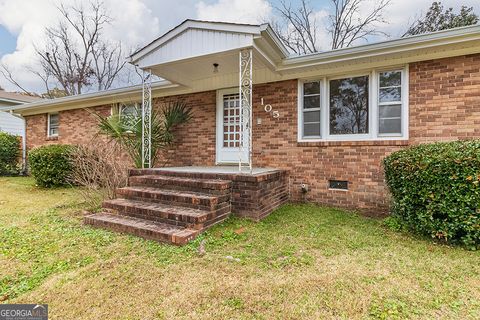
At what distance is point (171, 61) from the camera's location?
216 inches

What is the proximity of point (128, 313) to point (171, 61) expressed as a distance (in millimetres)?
4721

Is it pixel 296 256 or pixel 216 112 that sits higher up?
pixel 216 112

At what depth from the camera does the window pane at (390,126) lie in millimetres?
5297

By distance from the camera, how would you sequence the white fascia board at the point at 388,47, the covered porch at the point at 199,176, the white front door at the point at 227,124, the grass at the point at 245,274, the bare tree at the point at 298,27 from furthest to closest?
the bare tree at the point at 298,27, the white front door at the point at 227,124, the white fascia board at the point at 388,47, the covered porch at the point at 199,176, the grass at the point at 245,274

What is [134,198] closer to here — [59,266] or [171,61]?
[59,266]

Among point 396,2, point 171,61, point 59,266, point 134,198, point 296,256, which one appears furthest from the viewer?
point 396,2

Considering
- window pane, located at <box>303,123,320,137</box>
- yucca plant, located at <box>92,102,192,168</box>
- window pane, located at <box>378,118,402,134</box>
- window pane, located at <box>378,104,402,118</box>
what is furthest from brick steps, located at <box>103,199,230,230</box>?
window pane, located at <box>378,104,402,118</box>

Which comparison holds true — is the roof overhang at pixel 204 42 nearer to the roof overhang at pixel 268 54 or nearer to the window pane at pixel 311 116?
the roof overhang at pixel 268 54

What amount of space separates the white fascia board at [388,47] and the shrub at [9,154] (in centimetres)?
1253

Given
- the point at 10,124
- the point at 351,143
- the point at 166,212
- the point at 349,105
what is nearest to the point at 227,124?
the point at 349,105

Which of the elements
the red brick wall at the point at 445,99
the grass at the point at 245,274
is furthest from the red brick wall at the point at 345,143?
the grass at the point at 245,274

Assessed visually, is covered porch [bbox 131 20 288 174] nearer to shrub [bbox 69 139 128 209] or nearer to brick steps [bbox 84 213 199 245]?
shrub [bbox 69 139 128 209]

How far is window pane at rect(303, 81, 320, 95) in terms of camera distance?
6.11 metres

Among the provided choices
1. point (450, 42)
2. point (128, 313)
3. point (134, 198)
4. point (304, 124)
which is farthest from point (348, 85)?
point (128, 313)
